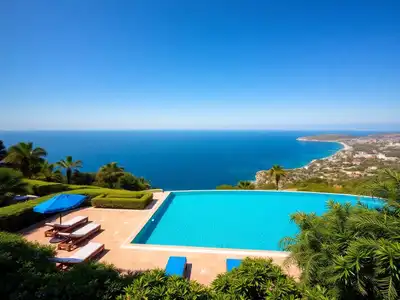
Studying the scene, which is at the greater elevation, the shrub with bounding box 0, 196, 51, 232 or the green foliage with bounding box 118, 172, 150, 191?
the shrub with bounding box 0, 196, 51, 232

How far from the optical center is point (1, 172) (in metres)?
9.10

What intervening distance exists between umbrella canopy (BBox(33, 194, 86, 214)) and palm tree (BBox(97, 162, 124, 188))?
1332cm

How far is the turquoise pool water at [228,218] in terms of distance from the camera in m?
9.81

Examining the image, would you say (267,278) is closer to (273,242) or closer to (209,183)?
(273,242)

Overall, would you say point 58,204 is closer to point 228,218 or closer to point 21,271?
point 21,271

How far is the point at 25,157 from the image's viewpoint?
17844mm

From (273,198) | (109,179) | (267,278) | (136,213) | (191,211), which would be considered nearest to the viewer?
(267,278)

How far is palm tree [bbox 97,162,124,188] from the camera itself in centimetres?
2216

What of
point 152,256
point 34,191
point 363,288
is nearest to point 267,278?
point 363,288

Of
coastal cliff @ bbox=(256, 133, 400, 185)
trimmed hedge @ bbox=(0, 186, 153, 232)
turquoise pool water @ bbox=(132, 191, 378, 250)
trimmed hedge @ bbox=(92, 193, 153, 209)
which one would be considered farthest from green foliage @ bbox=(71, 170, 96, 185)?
coastal cliff @ bbox=(256, 133, 400, 185)

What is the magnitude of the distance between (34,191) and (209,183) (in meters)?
35.3

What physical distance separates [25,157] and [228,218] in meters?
17.9

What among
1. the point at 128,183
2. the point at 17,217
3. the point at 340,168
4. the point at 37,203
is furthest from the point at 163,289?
the point at 340,168

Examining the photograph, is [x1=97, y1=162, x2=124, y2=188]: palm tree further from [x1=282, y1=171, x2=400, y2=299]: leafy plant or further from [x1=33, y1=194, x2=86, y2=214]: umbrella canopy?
[x1=282, y1=171, x2=400, y2=299]: leafy plant
